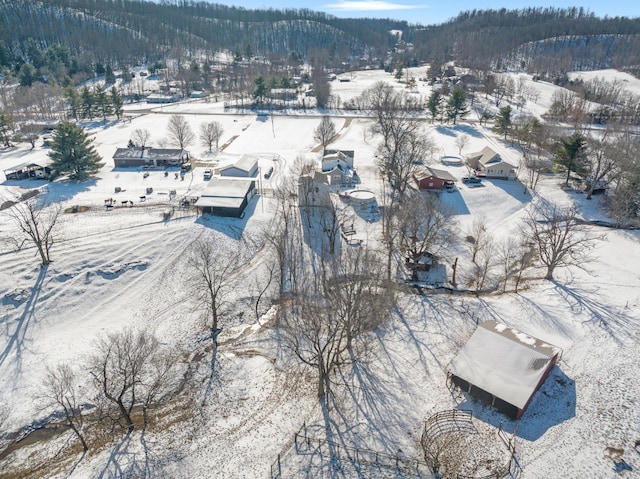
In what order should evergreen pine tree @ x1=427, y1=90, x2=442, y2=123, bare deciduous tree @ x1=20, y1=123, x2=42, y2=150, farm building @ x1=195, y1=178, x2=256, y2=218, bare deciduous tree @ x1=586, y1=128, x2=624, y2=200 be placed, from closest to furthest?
1. farm building @ x1=195, y1=178, x2=256, y2=218
2. bare deciduous tree @ x1=586, y1=128, x2=624, y2=200
3. bare deciduous tree @ x1=20, y1=123, x2=42, y2=150
4. evergreen pine tree @ x1=427, y1=90, x2=442, y2=123

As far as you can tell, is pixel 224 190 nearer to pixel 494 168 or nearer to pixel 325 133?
pixel 325 133

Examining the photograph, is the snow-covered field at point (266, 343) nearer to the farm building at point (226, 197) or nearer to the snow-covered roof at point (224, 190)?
the farm building at point (226, 197)

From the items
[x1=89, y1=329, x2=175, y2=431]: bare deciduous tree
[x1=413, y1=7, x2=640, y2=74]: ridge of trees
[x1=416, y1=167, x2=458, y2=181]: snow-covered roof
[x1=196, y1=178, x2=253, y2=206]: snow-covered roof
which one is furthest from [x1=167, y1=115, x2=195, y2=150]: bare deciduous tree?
[x1=413, y1=7, x2=640, y2=74]: ridge of trees

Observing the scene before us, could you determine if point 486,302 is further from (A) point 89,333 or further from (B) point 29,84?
(B) point 29,84

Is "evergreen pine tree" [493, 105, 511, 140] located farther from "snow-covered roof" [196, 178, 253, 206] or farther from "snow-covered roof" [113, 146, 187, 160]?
"snow-covered roof" [113, 146, 187, 160]

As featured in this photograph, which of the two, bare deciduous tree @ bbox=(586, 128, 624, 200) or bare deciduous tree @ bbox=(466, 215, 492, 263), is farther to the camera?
bare deciduous tree @ bbox=(586, 128, 624, 200)

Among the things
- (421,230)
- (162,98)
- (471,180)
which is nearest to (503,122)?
(471,180)

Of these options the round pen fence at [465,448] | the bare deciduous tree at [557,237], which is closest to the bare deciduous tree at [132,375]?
the round pen fence at [465,448]
